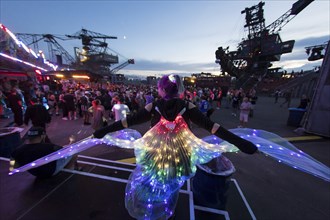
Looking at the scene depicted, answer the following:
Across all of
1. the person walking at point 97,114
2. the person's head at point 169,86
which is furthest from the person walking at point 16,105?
the person's head at point 169,86

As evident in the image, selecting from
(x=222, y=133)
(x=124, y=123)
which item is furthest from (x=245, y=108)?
(x=124, y=123)

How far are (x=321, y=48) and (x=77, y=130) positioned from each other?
23491 millimetres

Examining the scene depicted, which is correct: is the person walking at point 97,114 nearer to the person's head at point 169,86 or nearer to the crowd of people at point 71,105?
the crowd of people at point 71,105

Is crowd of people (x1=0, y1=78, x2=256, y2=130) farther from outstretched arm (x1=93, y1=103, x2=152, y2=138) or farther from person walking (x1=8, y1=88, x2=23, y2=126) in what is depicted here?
outstretched arm (x1=93, y1=103, x2=152, y2=138)

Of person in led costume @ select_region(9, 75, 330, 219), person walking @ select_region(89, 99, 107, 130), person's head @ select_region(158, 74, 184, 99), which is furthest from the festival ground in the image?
person's head @ select_region(158, 74, 184, 99)

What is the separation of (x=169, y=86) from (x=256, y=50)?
3893 cm

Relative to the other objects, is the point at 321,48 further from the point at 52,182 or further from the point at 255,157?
the point at 52,182

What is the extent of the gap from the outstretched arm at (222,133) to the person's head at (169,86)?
0.77 ft

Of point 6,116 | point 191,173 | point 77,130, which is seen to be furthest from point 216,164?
point 6,116

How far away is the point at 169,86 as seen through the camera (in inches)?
68.8

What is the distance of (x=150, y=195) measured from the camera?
1745 mm

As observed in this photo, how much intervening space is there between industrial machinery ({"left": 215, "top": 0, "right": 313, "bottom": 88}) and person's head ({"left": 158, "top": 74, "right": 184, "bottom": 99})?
3544cm

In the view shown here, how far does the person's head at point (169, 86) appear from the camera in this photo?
1747mm

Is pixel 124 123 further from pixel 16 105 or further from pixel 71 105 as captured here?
pixel 71 105
